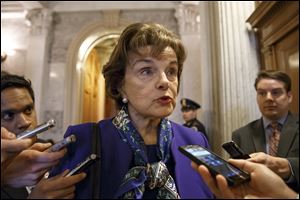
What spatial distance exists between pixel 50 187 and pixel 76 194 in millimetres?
42

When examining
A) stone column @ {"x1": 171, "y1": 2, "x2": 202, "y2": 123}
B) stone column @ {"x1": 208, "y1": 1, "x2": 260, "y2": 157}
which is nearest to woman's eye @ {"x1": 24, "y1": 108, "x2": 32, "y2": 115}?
stone column @ {"x1": 208, "y1": 1, "x2": 260, "y2": 157}

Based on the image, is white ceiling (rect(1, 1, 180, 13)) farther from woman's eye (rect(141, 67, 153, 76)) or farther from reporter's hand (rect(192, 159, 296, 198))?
reporter's hand (rect(192, 159, 296, 198))

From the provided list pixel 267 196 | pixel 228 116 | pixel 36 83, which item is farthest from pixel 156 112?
pixel 36 83

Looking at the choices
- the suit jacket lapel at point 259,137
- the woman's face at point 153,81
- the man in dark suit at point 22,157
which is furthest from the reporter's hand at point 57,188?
the suit jacket lapel at point 259,137

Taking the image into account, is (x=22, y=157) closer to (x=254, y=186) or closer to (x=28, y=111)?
(x=28, y=111)

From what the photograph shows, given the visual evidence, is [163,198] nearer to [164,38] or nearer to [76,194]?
[76,194]

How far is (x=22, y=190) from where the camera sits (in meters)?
0.45

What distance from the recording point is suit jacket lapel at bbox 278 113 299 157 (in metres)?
0.91

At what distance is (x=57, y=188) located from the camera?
44cm

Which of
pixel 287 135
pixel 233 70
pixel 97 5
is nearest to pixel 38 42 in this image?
pixel 97 5

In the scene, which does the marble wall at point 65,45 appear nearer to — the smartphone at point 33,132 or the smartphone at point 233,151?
the smartphone at point 233,151

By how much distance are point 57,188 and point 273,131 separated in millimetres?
843

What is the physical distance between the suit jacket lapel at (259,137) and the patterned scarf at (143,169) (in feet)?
1.27

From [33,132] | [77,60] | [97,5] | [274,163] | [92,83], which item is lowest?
[274,163]
